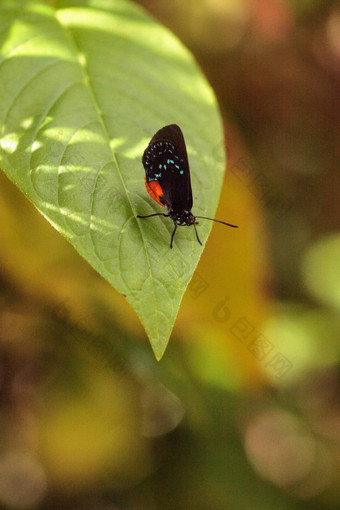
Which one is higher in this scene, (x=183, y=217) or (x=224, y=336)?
(x=183, y=217)

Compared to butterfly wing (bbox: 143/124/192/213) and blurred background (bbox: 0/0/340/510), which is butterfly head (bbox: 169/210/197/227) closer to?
butterfly wing (bbox: 143/124/192/213)

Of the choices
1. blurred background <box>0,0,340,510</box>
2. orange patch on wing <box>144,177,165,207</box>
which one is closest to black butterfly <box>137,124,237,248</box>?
orange patch on wing <box>144,177,165,207</box>

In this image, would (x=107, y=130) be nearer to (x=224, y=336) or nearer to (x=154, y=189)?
(x=154, y=189)

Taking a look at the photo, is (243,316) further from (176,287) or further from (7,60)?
(7,60)

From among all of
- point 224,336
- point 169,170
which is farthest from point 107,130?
point 224,336

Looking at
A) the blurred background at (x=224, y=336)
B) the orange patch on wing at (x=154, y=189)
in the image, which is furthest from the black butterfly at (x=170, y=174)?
the blurred background at (x=224, y=336)

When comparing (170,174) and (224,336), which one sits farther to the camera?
(224,336)
